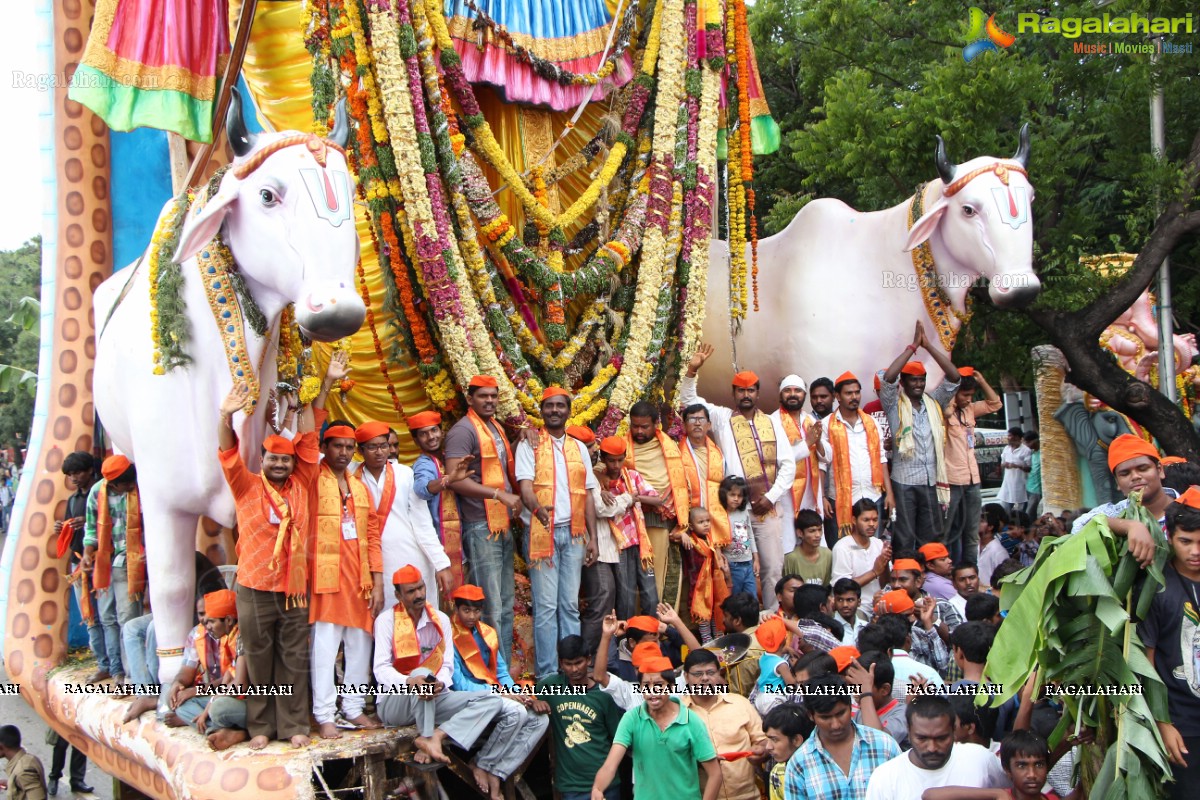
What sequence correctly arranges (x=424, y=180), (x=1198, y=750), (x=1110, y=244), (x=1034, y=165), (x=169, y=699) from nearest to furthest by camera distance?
1. (x=1198, y=750)
2. (x=169, y=699)
3. (x=424, y=180)
4. (x=1034, y=165)
5. (x=1110, y=244)

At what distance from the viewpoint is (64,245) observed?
25.0ft

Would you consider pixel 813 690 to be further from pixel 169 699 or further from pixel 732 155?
pixel 732 155

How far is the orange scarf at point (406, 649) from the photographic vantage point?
5.48 m

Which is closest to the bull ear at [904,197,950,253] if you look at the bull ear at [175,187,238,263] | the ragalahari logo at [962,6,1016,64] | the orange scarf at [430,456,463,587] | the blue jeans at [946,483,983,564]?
the blue jeans at [946,483,983,564]

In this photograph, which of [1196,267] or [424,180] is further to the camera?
[1196,267]

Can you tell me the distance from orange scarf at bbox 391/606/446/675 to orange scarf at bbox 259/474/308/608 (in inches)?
16.8

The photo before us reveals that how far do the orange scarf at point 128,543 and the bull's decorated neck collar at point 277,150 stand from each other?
1866 millimetres

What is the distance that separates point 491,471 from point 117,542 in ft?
6.31

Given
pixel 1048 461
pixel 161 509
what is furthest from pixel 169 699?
pixel 1048 461

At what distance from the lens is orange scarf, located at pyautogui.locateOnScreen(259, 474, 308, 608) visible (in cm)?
532

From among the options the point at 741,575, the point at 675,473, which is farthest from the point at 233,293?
the point at 741,575

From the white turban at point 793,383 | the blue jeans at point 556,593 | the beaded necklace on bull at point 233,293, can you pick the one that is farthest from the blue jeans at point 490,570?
the white turban at point 793,383

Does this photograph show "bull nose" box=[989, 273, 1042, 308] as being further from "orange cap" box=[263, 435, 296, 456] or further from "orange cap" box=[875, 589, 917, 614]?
"orange cap" box=[263, 435, 296, 456]

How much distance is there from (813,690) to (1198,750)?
132cm
